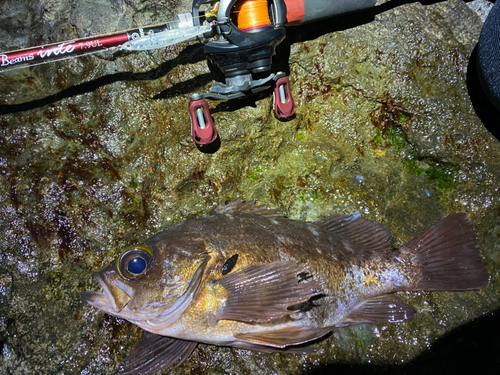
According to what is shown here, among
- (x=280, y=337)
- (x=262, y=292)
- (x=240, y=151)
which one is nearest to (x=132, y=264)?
(x=262, y=292)

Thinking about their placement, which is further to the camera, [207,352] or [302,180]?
[302,180]

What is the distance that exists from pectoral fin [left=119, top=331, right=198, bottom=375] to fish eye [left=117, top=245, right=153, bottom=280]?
630mm

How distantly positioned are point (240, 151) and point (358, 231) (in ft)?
4.09

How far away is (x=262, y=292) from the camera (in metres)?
2.12

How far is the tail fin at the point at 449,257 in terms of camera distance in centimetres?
244

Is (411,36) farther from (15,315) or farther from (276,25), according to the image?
(15,315)

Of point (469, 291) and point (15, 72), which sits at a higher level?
point (15, 72)

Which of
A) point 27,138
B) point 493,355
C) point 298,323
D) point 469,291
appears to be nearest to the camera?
point 298,323

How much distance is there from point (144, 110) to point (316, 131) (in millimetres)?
1619

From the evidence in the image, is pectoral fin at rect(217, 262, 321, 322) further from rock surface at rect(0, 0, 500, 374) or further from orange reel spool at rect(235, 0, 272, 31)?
orange reel spool at rect(235, 0, 272, 31)

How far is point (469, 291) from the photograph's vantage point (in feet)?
8.63

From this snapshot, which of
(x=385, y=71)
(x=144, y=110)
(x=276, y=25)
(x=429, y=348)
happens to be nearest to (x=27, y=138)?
(x=144, y=110)

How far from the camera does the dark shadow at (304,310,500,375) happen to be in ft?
8.02

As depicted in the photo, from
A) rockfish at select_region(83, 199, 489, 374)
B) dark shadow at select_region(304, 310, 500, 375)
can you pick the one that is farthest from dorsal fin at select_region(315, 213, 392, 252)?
dark shadow at select_region(304, 310, 500, 375)
